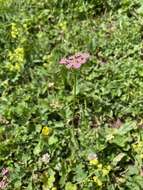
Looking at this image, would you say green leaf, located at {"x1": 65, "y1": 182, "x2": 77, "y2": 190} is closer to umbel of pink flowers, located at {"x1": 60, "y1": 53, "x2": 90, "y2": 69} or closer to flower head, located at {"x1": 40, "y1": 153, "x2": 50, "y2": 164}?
flower head, located at {"x1": 40, "y1": 153, "x2": 50, "y2": 164}

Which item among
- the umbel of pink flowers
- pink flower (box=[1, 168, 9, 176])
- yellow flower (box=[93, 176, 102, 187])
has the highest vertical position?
the umbel of pink flowers

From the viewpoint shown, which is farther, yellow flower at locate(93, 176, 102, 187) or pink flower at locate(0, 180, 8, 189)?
pink flower at locate(0, 180, 8, 189)

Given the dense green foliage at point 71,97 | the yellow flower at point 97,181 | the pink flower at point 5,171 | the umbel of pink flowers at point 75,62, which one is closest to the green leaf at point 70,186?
the dense green foliage at point 71,97

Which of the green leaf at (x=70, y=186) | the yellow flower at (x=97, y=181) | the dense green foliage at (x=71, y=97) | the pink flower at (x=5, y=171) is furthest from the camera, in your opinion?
the pink flower at (x=5, y=171)

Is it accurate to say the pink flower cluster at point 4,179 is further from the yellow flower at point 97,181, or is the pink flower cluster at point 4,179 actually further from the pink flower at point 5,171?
the yellow flower at point 97,181

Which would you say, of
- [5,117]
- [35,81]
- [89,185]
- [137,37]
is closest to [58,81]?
[35,81]

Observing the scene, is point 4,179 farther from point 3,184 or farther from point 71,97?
point 71,97

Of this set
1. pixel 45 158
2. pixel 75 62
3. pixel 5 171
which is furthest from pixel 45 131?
pixel 75 62

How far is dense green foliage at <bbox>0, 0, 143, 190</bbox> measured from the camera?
12.7 feet

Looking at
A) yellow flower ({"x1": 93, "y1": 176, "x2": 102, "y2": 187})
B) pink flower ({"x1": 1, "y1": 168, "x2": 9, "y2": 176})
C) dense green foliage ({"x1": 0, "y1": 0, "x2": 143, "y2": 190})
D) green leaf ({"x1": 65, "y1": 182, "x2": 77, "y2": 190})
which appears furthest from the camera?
pink flower ({"x1": 1, "y1": 168, "x2": 9, "y2": 176})

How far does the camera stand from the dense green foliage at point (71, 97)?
12.7 feet

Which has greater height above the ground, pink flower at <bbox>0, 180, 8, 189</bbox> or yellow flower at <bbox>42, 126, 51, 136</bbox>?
yellow flower at <bbox>42, 126, 51, 136</bbox>

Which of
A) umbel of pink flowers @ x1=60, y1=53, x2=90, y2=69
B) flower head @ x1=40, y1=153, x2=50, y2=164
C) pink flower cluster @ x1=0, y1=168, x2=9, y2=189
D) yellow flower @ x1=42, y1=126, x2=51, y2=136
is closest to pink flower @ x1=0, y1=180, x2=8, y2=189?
pink flower cluster @ x1=0, y1=168, x2=9, y2=189

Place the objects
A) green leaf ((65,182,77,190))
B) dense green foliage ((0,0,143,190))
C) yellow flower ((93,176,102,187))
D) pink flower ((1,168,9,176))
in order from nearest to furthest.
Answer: yellow flower ((93,176,102,187)) → green leaf ((65,182,77,190)) → dense green foliage ((0,0,143,190)) → pink flower ((1,168,9,176))
